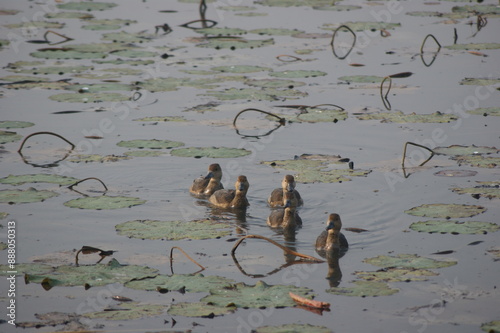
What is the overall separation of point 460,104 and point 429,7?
1045cm

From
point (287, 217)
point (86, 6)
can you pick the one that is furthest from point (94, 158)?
point (86, 6)

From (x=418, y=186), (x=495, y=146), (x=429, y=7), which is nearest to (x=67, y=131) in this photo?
(x=418, y=186)

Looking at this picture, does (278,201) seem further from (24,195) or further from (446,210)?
(24,195)

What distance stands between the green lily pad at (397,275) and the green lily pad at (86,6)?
58.1 ft

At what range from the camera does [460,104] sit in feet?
48.7

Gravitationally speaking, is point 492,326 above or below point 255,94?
below

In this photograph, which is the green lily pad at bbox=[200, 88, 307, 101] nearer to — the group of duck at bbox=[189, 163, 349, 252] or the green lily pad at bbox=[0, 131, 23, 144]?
the green lily pad at bbox=[0, 131, 23, 144]

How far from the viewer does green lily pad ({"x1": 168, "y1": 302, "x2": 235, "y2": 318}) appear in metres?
7.33

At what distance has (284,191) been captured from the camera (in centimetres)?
1034

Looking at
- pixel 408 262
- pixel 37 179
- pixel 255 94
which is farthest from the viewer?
pixel 255 94

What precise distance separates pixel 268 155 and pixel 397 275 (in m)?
4.70

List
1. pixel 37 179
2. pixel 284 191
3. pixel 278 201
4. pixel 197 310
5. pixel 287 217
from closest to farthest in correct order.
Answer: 1. pixel 197 310
2. pixel 287 217
3. pixel 284 191
4. pixel 278 201
5. pixel 37 179

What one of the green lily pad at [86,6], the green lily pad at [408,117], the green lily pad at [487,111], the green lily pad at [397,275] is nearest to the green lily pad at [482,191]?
the green lily pad at [397,275]

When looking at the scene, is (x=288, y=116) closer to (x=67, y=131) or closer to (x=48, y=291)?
(x=67, y=131)
